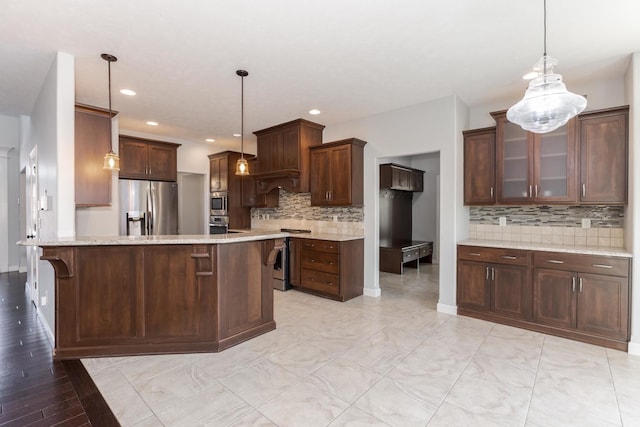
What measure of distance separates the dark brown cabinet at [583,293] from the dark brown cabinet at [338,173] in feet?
7.97

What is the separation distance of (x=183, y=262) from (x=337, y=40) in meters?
2.39

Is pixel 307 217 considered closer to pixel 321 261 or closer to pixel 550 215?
pixel 321 261

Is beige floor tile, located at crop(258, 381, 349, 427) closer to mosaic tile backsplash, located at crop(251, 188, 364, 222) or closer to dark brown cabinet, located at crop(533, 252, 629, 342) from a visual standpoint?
dark brown cabinet, located at crop(533, 252, 629, 342)

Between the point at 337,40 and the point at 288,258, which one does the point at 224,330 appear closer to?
the point at 288,258

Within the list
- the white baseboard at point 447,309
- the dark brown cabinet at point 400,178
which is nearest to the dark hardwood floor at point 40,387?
the white baseboard at point 447,309

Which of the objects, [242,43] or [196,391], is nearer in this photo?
[196,391]

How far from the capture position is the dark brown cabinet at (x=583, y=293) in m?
2.92

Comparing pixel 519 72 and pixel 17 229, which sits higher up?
pixel 519 72

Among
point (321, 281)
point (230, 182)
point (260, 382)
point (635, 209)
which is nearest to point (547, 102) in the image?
point (635, 209)

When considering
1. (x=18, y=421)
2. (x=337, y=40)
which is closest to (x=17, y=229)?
(x=18, y=421)

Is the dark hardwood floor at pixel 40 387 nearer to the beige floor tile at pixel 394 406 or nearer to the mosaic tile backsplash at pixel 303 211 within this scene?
the beige floor tile at pixel 394 406

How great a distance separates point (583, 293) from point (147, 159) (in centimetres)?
644

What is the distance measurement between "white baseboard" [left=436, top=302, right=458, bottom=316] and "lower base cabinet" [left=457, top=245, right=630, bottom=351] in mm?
69

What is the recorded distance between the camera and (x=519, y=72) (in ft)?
10.6
